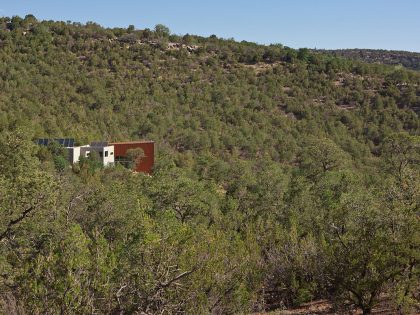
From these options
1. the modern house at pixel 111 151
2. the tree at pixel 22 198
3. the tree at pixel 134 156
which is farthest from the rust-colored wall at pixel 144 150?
the tree at pixel 22 198

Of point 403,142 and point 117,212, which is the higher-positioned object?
point 403,142

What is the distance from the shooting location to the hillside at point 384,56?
423ft

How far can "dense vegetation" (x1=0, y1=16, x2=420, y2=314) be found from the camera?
1334cm

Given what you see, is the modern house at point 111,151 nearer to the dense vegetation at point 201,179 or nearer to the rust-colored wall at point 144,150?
the rust-colored wall at point 144,150

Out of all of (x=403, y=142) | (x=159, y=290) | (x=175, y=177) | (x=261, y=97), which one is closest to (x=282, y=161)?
(x=261, y=97)

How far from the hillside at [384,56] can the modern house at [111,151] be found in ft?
256

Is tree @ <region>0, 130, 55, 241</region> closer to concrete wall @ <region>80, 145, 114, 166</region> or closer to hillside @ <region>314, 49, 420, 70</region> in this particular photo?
concrete wall @ <region>80, 145, 114, 166</region>

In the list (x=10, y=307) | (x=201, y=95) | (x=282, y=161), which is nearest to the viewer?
(x=10, y=307)

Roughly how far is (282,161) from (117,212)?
42584mm

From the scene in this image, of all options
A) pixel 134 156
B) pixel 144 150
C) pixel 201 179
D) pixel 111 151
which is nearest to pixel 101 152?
pixel 111 151

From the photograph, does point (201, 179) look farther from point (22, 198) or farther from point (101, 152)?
point (22, 198)

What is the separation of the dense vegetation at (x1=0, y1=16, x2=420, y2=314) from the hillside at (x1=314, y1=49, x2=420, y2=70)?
43.5m

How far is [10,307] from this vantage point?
1058 centimetres

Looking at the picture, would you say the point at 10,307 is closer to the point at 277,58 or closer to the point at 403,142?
the point at 403,142
